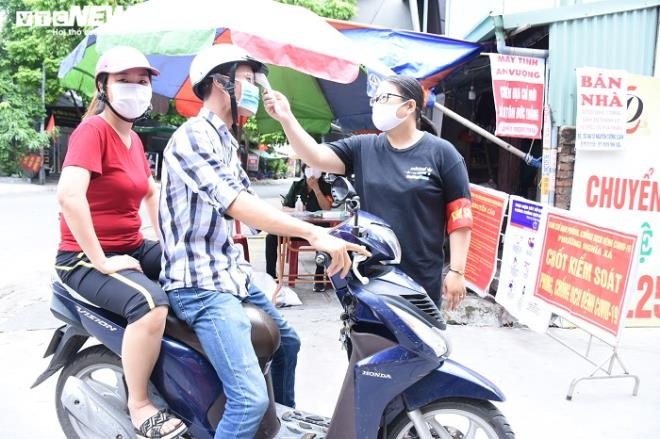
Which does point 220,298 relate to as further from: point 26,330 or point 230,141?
point 26,330

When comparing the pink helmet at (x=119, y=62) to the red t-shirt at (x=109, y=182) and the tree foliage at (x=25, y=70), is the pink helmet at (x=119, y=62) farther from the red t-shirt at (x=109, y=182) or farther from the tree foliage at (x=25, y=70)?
the tree foliage at (x=25, y=70)

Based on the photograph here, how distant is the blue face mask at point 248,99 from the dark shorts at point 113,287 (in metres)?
0.79

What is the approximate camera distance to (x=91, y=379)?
2688 mm

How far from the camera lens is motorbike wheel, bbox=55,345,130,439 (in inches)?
103

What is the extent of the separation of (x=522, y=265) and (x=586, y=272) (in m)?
0.70

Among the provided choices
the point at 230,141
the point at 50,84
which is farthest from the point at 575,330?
the point at 50,84

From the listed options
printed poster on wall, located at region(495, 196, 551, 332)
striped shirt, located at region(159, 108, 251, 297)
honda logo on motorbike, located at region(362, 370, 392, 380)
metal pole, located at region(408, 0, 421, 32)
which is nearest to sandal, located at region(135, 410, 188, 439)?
striped shirt, located at region(159, 108, 251, 297)

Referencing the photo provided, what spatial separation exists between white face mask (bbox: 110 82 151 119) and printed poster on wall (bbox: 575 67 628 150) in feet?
13.0

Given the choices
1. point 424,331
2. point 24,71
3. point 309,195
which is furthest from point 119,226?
point 24,71

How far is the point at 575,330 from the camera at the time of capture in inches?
213

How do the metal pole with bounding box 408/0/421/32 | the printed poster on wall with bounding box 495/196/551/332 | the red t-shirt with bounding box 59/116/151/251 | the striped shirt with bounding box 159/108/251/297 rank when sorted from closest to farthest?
the striped shirt with bounding box 159/108/251/297
the red t-shirt with bounding box 59/116/151/251
the printed poster on wall with bounding box 495/196/551/332
the metal pole with bounding box 408/0/421/32

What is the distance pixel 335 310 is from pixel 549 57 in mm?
3218

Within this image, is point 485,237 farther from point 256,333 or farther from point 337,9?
point 337,9

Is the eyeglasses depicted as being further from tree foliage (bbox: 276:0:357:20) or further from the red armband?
tree foliage (bbox: 276:0:357:20)
